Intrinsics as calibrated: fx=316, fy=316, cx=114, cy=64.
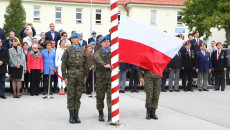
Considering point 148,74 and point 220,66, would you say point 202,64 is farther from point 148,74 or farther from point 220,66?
point 148,74

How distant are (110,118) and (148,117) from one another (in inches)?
42.2

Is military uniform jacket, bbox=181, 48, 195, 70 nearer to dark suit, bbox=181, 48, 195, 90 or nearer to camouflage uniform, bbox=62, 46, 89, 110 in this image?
dark suit, bbox=181, 48, 195, 90

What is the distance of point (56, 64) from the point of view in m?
13.1

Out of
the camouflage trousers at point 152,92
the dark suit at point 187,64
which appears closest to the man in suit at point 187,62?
the dark suit at point 187,64

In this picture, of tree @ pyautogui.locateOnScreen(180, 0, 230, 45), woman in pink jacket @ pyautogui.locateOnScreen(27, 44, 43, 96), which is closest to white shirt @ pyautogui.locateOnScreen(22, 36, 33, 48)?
woman in pink jacket @ pyautogui.locateOnScreen(27, 44, 43, 96)

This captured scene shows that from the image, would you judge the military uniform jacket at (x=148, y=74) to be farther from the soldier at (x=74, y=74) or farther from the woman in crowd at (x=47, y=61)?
the woman in crowd at (x=47, y=61)

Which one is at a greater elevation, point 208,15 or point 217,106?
point 208,15

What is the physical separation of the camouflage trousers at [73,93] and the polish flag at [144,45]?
1.25 m

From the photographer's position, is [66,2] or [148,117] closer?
[148,117]

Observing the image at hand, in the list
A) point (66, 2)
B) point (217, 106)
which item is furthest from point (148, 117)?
point (66, 2)

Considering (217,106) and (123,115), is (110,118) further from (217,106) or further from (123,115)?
(217,106)

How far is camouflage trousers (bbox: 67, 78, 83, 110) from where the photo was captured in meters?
7.83

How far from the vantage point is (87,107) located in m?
9.96

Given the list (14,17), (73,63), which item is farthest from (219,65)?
(14,17)
